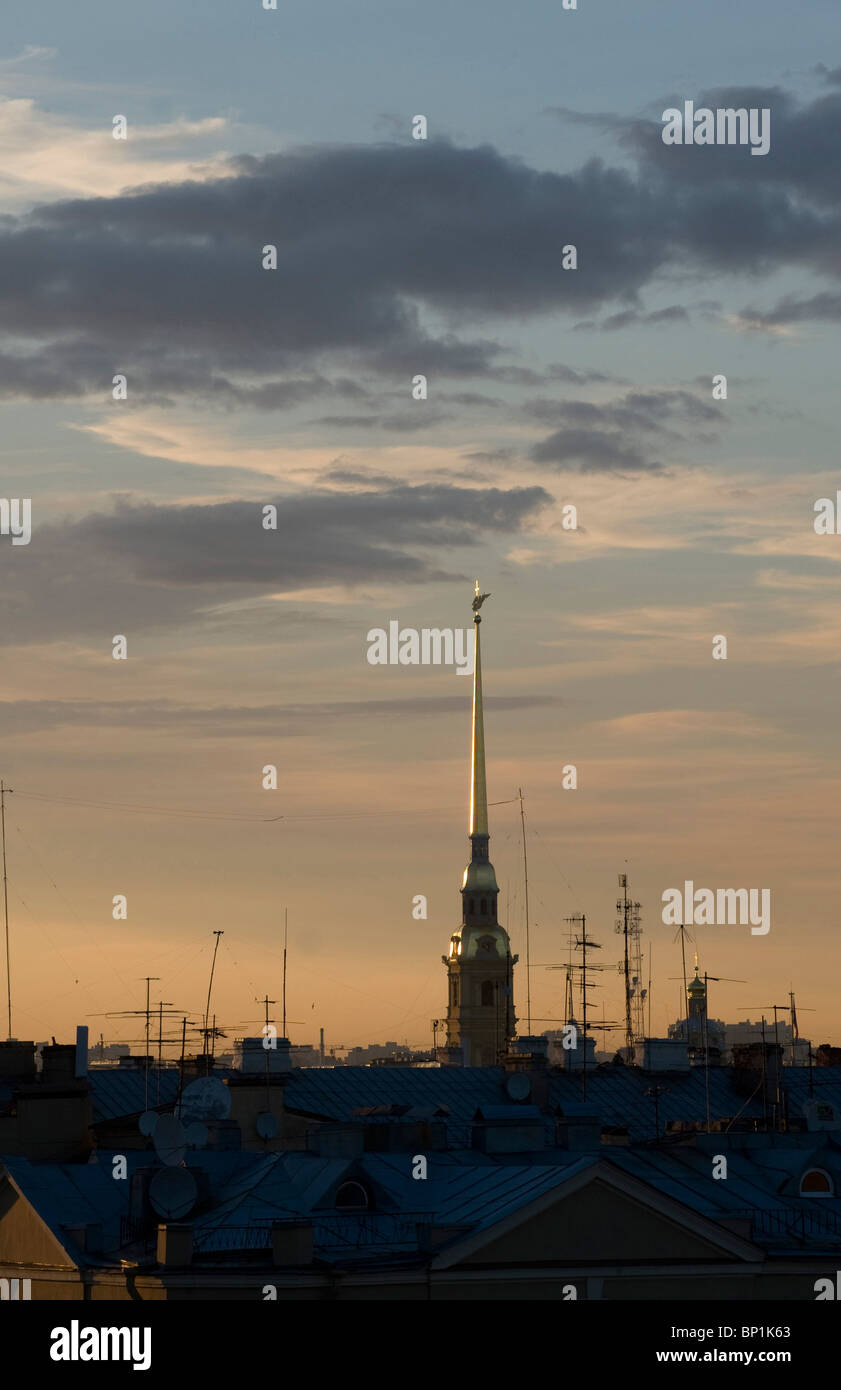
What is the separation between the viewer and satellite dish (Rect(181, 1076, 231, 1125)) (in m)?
71.4

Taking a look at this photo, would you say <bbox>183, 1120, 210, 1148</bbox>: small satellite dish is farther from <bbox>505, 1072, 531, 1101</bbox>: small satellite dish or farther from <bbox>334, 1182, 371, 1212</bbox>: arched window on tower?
<bbox>505, 1072, 531, 1101</bbox>: small satellite dish

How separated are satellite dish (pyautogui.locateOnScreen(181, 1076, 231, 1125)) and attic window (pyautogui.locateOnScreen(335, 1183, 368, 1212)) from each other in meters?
11.4

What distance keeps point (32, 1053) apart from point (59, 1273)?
32.3 m

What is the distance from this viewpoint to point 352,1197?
60.4 m

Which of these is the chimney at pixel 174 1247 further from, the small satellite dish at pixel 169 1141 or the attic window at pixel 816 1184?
the attic window at pixel 816 1184

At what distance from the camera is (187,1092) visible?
Result: 235ft

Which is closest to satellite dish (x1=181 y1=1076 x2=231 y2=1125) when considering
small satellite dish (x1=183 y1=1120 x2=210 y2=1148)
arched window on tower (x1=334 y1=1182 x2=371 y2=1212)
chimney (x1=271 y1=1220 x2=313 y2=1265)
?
small satellite dish (x1=183 y1=1120 x2=210 y2=1148)

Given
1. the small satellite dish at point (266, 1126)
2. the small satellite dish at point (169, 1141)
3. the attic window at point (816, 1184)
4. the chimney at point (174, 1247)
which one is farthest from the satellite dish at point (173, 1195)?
the attic window at point (816, 1184)

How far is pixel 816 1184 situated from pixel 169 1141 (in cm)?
1518

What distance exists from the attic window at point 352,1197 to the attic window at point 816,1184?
12.0 metres

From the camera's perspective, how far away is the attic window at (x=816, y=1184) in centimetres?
6750
